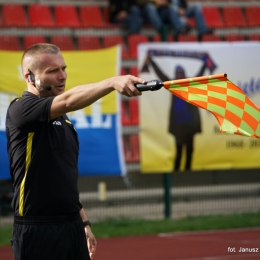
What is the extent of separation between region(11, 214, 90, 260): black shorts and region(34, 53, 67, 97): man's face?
78 centimetres

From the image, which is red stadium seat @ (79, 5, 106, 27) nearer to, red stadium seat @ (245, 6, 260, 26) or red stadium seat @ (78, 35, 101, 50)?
red stadium seat @ (78, 35, 101, 50)

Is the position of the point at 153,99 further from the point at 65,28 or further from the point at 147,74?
the point at 65,28

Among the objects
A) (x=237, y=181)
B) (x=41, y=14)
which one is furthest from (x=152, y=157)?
(x=41, y=14)

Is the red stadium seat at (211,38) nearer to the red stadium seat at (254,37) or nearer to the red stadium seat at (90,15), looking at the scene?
the red stadium seat at (254,37)

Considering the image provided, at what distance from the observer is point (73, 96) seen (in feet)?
12.6

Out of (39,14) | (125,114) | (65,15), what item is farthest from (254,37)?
(39,14)

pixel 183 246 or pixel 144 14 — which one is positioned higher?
pixel 144 14

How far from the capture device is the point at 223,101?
4.04 meters

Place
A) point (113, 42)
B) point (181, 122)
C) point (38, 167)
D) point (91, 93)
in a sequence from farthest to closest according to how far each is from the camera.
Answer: point (113, 42)
point (181, 122)
point (38, 167)
point (91, 93)

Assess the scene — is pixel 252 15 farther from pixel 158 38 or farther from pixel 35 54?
pixel 35 54

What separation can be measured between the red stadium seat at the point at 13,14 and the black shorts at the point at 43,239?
10065 millimetres

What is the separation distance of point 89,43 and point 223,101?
766cm

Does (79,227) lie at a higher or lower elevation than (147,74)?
lower

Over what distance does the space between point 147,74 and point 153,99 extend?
15.9 inches
